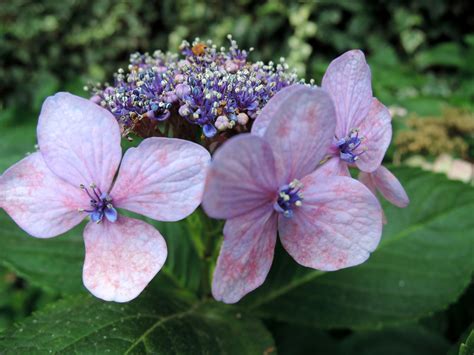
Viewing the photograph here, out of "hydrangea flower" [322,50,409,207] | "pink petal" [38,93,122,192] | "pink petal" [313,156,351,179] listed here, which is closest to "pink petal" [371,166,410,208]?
"hydrangea flower" [322,50,409,207]

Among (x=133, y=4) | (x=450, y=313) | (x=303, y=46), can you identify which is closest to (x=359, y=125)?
(x=450, y=313)

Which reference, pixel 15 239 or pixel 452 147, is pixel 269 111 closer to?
pixel 15 239

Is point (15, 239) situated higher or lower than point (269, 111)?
lower

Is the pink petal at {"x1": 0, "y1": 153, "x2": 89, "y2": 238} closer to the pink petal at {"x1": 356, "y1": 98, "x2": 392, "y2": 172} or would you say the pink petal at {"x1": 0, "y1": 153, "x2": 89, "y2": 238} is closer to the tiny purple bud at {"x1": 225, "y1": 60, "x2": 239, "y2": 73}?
the tiny purple bud at {"x1": 225, "y1": 60, "x2": 239, "y2": 73}

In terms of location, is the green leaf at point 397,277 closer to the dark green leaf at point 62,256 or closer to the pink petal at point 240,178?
the dark green leaf at point 62,256

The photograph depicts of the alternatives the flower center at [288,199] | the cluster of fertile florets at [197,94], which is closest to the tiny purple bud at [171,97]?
the cluster of fertile florets at [197,94]
